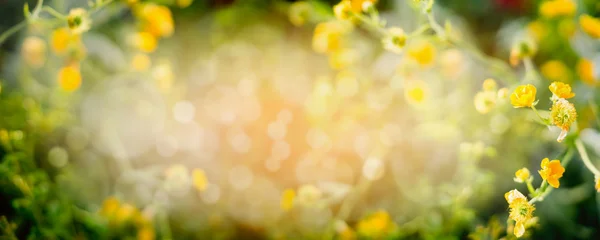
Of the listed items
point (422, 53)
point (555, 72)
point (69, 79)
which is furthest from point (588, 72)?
point (69, 79)

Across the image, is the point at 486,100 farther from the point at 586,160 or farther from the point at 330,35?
the point at 330,35

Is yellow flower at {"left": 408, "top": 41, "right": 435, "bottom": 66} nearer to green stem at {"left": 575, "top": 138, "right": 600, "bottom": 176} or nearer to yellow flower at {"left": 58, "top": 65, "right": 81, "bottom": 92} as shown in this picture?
green stem at {"left": 575, "top": 138, "right": 600, "bottom": 176}

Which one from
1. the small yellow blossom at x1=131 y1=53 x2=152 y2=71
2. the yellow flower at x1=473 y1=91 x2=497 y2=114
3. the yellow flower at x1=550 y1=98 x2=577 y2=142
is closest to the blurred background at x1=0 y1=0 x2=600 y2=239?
the small yellow blossom at x1=131 y1=53 x2=152 y2=71

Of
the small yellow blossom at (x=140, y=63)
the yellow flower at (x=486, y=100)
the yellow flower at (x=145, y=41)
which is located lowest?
the small yellow blossom at (x=140, y=63)

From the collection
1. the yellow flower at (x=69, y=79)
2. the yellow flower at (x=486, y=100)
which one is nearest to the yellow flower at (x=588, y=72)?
the yellow flower at (x=486, y=100)

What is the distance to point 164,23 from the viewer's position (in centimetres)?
104

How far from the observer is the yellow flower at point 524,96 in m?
0.53

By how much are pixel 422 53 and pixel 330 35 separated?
0.53 feet

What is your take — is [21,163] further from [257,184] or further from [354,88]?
[354,88]

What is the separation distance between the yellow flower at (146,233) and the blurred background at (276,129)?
15 millimetres

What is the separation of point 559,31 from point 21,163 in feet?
3.73

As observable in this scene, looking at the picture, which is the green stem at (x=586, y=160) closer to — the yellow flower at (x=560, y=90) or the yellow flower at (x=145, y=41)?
the yellow flower at (x=560, y=90)

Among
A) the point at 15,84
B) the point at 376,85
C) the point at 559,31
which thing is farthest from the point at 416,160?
the point at 15,84

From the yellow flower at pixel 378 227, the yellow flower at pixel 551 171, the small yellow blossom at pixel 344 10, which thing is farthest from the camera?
the yellow flower at pixel 378 227
